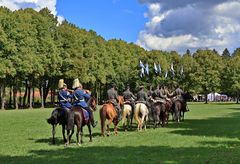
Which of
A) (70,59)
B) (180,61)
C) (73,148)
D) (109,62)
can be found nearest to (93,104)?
(73,148)

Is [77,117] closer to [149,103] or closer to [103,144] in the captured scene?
[103,144]

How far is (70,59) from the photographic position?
79.8 metres

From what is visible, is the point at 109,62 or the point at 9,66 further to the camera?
the point at 109,62

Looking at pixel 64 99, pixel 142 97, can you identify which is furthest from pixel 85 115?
pixel 142 97

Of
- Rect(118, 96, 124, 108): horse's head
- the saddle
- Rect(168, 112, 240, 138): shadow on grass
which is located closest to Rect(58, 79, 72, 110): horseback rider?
the saddle

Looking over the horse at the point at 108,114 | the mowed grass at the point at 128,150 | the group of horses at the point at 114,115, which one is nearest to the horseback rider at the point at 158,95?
the group of horses at the point at 114,115

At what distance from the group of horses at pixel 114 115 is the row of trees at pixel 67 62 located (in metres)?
21.5

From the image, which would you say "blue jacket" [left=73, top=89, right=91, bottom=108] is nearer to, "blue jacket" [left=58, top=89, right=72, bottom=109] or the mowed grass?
"blue jacket" [left=58, top=89, right=72, bottom=109]

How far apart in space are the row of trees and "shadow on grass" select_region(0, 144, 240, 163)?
120 ft

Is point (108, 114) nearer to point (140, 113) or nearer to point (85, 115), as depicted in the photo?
point (85, 115)

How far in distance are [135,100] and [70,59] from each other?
5136 cm

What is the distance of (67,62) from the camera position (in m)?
78.7

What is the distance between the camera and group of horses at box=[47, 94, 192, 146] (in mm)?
20516

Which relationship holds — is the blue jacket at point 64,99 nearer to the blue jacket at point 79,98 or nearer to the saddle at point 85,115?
the blue jacket at point 79,98
